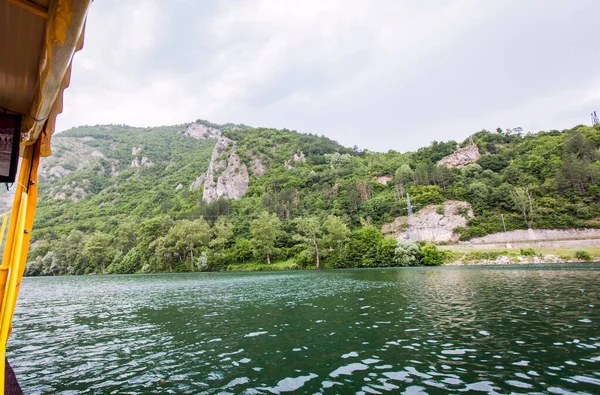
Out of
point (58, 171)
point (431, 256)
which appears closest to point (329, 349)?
point (431, 256)

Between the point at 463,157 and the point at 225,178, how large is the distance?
99.2 m

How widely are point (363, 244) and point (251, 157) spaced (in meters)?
99.9

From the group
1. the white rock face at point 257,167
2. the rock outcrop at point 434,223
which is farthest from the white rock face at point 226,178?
the rock outcrop at point 434,223

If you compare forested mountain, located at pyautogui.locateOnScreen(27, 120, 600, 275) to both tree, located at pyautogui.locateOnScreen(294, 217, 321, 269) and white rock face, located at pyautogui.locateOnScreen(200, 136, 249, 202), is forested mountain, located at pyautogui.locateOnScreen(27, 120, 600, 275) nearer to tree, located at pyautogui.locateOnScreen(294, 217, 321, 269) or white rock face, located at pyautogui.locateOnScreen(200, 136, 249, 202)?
tree, located at pyautogui.locateOnScreen(294, 217, 321, 269)

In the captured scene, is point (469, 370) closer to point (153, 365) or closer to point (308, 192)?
point (153, 365)

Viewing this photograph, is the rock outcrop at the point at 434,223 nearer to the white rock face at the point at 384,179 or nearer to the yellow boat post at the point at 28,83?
the white rock face at the point at 384,179

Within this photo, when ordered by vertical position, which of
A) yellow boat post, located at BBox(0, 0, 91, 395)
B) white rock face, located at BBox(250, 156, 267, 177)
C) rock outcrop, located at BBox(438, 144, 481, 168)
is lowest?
yellow boat post, located at BBox(0, 0, 91, 395)

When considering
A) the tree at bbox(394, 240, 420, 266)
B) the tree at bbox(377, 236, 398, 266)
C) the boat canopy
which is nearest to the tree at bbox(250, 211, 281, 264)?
the tree at bbox(377, 236, 398, 266)

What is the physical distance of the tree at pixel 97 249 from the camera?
291ft

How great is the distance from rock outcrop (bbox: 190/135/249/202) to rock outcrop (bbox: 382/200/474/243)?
76.8m

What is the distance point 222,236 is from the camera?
86875 mm

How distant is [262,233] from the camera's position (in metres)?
77.4

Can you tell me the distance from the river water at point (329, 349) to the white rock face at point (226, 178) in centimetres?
11480

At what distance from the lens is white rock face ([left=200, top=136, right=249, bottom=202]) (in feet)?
428
